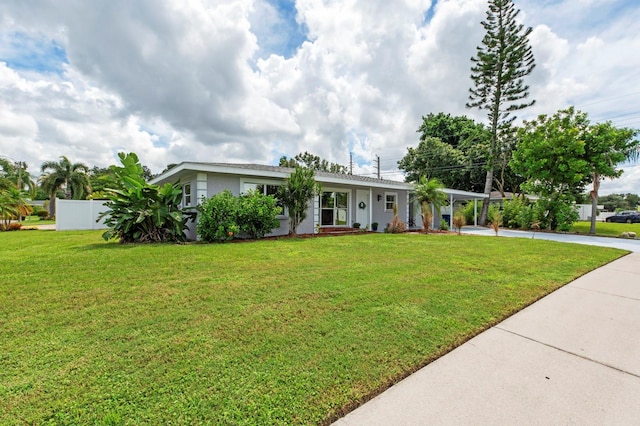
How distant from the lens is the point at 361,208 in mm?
14945

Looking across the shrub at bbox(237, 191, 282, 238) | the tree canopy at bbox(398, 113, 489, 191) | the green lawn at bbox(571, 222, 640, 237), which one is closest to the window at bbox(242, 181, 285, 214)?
the shrub at bbox(237, 191, 282, 238)

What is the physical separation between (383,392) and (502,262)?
19.4ft

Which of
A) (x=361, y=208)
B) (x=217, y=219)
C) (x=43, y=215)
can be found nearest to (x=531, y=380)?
(x=217, y=219)

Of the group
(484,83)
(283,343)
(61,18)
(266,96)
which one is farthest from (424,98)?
(283,343)

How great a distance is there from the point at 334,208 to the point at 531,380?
1219cm

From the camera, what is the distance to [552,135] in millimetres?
15383

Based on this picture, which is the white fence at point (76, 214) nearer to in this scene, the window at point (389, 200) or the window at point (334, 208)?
the window at point (334, 208)

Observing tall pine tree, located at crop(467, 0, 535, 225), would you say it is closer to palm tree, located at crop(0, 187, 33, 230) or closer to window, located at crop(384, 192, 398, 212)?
window, located at crop(384, 192, 398, 212)

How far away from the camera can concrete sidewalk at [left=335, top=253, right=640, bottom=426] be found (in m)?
1.85

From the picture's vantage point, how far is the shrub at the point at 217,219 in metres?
9.20

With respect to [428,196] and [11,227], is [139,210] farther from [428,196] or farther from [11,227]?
[428,196]

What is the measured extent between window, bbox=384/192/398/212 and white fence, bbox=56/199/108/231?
15448mm

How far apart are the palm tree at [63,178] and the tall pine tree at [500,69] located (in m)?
36.6

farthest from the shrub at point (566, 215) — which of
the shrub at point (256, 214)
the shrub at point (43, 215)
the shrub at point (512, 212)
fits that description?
the shrub at point (43, 215)
